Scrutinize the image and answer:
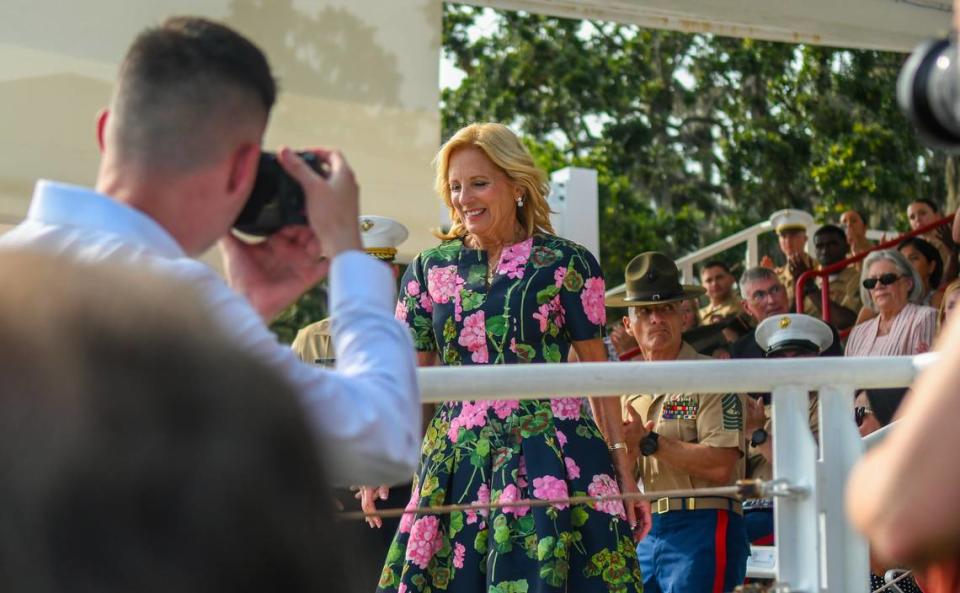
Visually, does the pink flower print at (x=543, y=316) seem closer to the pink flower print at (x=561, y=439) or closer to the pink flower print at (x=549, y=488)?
the pink flower print at (x=561, y=439)

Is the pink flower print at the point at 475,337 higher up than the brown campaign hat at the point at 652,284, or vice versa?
the brown campaign hat at the point at 652,284

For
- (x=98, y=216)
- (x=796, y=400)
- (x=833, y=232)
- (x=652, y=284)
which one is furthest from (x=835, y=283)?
(x=98, y=216)

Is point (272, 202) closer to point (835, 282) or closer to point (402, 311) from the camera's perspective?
point (402, 311)

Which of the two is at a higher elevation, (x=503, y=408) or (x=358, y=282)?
(x=358, y=282)

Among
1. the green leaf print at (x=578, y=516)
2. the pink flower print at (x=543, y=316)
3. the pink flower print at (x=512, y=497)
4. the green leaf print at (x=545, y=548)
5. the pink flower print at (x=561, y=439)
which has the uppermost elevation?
the pink flower print at (x=543, y=316)

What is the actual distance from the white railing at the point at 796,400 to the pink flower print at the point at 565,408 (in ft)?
3.90

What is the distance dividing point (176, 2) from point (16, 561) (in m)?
5.65

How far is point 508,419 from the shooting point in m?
3.96

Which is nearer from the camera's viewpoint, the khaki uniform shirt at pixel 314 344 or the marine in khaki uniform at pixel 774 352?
the marine in khaki uniform at pixel 774 352

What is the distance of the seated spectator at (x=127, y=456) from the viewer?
1.02m

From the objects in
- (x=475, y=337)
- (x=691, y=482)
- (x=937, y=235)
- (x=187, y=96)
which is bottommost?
(x=691, y=482)

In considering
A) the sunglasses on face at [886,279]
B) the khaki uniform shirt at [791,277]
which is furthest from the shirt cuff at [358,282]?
the khaki uniform shirt at [791,277]

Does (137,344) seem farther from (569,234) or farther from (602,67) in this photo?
(602,67)

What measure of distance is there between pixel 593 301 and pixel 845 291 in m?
6.29
